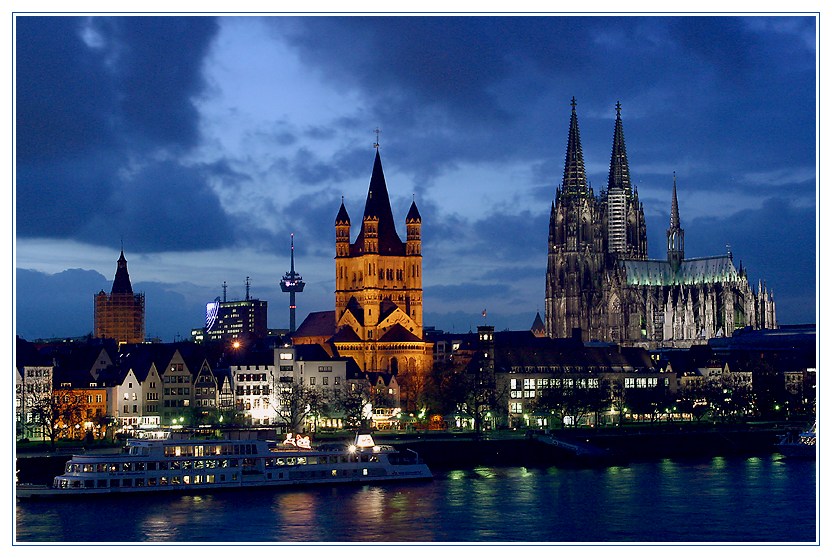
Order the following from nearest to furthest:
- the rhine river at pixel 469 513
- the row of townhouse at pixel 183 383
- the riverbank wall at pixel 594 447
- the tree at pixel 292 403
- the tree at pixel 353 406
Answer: the rhine river at pixel 469 513 → the riverbank wall at pixel 594 447 → the row of townhouse at pixel 183 383 → the tree at pixel 292 403 → the tree at pixel 353 406

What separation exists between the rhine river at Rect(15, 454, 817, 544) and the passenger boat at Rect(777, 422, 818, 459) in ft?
47.8

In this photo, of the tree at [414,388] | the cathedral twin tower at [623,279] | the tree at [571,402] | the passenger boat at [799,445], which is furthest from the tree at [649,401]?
the cathedral twin tower at [623,279]

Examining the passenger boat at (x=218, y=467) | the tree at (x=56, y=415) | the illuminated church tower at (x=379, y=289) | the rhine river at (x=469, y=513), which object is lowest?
the rhine river at (x=469, y=513)

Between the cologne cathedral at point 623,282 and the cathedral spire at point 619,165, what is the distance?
0.37 feet

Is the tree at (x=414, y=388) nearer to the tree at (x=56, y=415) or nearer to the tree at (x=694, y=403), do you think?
the tree at (x=694, y=403)

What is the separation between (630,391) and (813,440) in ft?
87.3

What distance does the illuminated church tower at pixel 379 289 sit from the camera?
4865 inches

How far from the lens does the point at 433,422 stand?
345 feet

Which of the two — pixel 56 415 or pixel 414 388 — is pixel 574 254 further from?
pixel 56 415

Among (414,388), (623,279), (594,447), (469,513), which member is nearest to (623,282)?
(623,279)

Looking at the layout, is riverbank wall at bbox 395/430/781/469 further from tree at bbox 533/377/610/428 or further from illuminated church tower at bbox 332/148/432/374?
illuminated church tower at bbox 332/148/432/374

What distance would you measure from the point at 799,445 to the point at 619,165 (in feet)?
305
